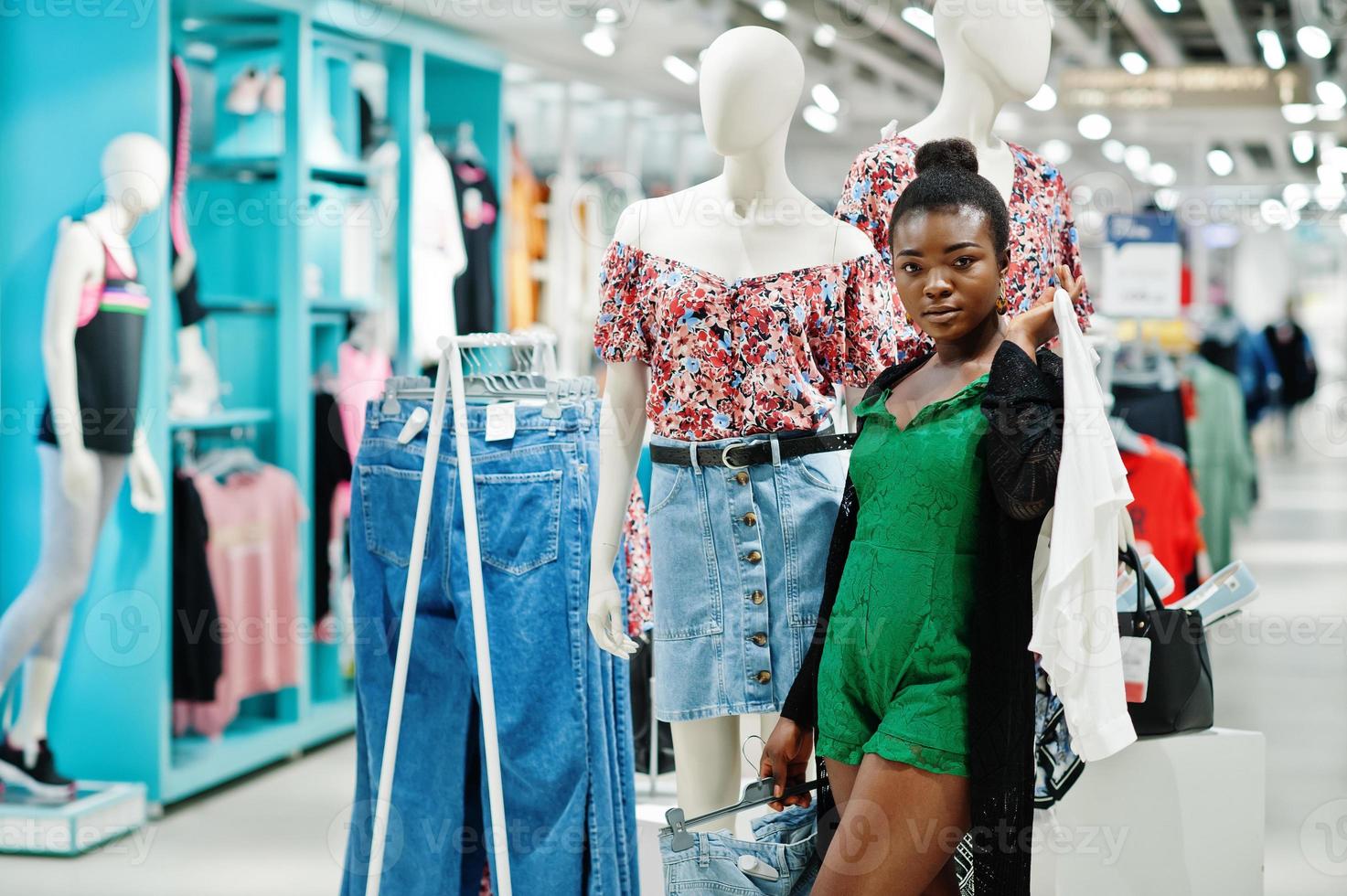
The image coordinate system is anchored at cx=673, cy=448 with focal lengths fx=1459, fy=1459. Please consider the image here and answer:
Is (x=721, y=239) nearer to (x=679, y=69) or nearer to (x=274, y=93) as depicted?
(x=274, y=93)

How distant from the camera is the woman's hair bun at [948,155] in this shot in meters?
2.00

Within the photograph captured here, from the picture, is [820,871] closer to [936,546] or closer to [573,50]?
[936,546]

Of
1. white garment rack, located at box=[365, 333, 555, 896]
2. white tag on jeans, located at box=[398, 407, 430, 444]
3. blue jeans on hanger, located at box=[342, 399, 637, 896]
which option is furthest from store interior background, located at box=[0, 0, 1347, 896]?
white tag on jeans, located at box=[398, 407, 430, 444]

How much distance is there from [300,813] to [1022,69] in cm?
313

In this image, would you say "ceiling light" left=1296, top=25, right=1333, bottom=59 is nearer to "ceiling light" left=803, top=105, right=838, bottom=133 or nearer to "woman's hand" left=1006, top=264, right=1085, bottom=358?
"ceiling light" left=803, top=105, right=838, bottom=133

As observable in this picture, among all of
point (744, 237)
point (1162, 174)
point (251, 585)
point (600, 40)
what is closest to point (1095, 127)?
point (1162, 174)

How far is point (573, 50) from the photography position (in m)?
7.18

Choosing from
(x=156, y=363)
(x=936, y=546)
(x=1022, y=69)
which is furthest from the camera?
(x=156, y=363)

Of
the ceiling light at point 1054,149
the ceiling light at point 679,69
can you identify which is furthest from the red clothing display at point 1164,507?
the ceiling light at point 1054,149

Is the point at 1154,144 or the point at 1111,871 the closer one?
the point at 1111,871

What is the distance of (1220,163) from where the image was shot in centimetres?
1711

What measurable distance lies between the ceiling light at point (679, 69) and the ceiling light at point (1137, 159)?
745 centimetres

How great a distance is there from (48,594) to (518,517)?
2.08m

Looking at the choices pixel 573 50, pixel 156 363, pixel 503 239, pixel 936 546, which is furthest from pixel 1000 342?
pixel 573 50
